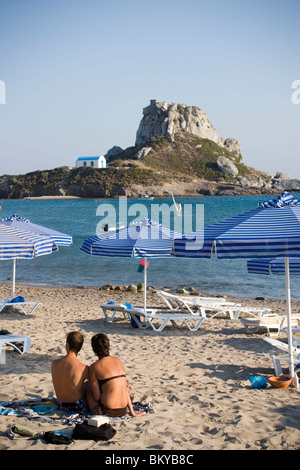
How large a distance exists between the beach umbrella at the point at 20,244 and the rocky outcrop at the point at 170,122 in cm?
15477

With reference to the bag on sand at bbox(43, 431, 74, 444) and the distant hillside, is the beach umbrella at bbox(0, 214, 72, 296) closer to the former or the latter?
the bag on sand at bbox(43, 431, 74, 444)

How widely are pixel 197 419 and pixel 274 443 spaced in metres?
0.88

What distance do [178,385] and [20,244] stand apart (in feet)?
12.6

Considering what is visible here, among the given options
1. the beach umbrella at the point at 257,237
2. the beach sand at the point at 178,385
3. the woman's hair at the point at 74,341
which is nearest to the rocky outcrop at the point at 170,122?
the beach sand at the point at 178,385

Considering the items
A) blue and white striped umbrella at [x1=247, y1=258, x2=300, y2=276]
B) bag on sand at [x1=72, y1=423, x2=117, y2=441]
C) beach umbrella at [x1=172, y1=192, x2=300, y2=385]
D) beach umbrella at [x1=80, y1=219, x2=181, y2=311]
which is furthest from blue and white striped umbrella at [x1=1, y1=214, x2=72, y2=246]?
bag on sand at [x1=72, y1=423, x2=117, y2=441]

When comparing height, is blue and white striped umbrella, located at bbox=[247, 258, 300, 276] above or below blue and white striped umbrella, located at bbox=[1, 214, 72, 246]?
below

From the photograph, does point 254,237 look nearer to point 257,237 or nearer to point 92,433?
point 257,237

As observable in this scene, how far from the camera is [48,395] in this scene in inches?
231

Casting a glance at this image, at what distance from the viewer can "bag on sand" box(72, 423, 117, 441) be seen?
4.52m

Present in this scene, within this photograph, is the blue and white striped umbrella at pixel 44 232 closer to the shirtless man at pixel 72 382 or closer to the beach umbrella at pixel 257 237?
the beach umbrella at pixel 257 237

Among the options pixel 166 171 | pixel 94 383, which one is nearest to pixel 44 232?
pixel 94 383

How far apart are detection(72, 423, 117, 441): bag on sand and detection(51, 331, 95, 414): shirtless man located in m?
0.55

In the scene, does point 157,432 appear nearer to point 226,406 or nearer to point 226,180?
point 226,406

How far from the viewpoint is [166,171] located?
464 feet
